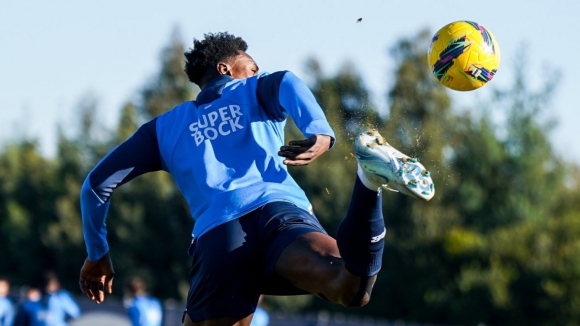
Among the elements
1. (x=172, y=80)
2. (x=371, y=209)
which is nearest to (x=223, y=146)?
(x=371, y=209)

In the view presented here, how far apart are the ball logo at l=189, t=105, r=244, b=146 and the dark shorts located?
519mm

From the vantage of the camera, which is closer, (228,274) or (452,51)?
(228,274)

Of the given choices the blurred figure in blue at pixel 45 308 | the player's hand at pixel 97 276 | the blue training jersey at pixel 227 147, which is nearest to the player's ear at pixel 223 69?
the blue training jersey at pixel 227 147

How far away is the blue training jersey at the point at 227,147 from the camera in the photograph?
18.0 feet

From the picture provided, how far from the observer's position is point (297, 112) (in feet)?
17.2

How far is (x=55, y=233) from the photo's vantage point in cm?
3969

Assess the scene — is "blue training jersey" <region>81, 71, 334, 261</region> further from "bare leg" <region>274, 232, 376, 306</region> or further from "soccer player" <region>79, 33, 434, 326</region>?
"bare leg" <region>274, 232, 376, 306</region>

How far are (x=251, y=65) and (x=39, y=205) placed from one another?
38.2m

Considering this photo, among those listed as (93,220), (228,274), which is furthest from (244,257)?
(93,220)

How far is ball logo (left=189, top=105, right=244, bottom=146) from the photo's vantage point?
18.4ft

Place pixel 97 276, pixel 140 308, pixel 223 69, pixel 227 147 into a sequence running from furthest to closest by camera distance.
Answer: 1. pixel 140 308
2. pixel 97 276
3. pixel 223 69
4. pixel 227 147

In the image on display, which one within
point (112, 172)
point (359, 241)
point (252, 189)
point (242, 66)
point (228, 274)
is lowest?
point (228, 274)

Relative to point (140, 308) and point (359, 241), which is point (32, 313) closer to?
point (140, 308)

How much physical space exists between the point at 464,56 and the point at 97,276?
2.96 metres
